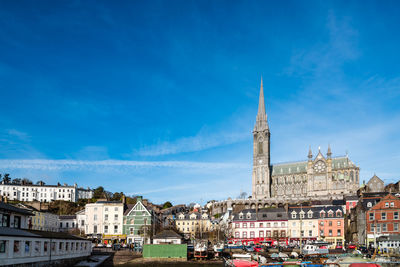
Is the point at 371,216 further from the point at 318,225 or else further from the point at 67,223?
the point at 67,223

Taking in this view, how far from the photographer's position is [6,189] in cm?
13962

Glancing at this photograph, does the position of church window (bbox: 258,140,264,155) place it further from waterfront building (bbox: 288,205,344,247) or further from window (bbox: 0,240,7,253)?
window (bbox: 0,240,7,253)

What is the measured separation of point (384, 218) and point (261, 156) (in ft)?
381

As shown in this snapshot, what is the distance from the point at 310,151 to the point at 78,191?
92.3 metres

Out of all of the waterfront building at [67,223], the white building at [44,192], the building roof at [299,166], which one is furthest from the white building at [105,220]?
the building roof at [299,166]

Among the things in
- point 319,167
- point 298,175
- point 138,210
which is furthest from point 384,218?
point 298,175

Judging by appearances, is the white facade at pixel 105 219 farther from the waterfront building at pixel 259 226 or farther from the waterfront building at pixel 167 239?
the waterfront building at pixel 259 226

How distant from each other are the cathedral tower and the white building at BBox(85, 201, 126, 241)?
93.9m

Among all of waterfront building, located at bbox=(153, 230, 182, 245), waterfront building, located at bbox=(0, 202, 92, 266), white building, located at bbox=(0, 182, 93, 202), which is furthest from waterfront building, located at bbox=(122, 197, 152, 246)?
white building, located at bbox=(0, 182, 93, 202)

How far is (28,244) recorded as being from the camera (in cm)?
3925

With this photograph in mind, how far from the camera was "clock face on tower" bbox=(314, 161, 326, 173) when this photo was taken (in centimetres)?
15916

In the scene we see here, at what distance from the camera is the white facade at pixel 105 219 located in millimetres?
82000

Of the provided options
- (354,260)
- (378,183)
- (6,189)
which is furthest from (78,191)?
(354,260)

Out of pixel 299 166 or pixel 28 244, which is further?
pixel 299 166
